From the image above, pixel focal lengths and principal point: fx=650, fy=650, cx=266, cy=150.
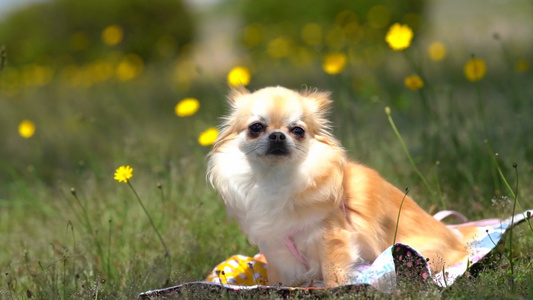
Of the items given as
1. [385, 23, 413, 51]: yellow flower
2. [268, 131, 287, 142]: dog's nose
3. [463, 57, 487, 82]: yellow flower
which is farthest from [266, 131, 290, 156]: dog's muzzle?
[463, 57, 487, 82]: yellow flower

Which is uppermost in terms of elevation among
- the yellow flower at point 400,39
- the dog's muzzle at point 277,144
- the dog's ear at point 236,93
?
the dog's ear at point 236,93

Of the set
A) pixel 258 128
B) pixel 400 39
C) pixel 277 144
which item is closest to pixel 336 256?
pixel 277 144

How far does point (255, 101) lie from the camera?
2893mm

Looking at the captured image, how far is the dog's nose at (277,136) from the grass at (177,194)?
2.11 feet

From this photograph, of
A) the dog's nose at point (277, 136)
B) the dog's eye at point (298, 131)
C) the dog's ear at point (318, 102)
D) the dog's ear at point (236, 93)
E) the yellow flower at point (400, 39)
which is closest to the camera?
the dog's nose at point (277, 136)

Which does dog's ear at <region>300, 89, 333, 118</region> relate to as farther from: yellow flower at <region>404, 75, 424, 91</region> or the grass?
yellow flower at <region>404, 75, 424, 91</region>

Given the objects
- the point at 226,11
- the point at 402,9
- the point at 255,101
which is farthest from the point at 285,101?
the point at 226,11

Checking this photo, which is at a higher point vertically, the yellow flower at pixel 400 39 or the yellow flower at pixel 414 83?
the yellow flower at pixel 400 39

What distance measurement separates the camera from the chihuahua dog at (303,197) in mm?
2787

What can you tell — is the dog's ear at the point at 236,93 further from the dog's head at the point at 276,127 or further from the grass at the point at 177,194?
the grass at the point at 177,194

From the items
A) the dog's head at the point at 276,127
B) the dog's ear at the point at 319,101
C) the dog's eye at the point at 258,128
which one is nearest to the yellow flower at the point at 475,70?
the dog's ear at the point at 319,101

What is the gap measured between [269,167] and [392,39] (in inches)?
50.2

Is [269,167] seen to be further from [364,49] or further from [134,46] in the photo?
[134,46]

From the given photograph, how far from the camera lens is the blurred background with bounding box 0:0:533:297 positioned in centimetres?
384
